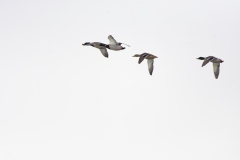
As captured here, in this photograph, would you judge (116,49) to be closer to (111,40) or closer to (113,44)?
(113,44)

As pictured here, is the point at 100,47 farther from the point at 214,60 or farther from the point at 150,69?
the point at 214,60

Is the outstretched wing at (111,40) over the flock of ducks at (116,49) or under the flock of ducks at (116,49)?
over

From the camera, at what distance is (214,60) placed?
204ft

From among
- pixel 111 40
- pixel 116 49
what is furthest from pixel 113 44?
pixel 116 49

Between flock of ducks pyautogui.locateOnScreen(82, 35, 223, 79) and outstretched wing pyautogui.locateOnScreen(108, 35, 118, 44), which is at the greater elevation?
outstretched wing pyautogui.locateOnScreen(108, 35, 118, 44)

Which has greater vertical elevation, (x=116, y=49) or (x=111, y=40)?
(x=111, y=40)

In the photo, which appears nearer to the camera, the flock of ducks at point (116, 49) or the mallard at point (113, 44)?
the mallard at point (113, 44)

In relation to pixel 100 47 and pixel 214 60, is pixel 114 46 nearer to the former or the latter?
pixel 100 47

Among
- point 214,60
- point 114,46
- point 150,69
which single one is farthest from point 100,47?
point 214,60

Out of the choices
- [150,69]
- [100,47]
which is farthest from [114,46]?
[150,69]

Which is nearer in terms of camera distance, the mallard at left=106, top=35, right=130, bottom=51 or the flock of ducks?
the mallard at left=106, top=35, right=130, bottom=51

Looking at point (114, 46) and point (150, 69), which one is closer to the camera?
point (114, 46)

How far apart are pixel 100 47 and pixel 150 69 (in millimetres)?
5837

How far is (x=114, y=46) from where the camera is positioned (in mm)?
59438
